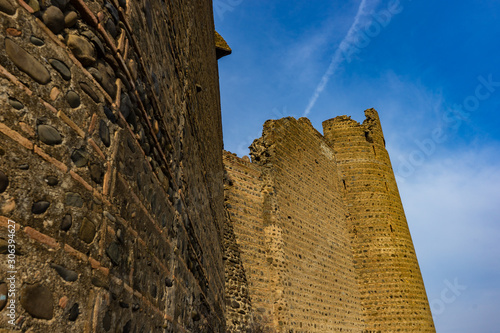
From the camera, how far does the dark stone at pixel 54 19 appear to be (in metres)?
1.49

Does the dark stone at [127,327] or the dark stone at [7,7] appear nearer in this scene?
the dark stone at [7,7]

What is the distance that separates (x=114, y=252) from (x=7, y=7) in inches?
44.7

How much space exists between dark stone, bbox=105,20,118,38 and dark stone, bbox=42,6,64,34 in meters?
0.37

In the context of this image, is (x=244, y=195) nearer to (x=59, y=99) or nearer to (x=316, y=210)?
(x=316, y=210)

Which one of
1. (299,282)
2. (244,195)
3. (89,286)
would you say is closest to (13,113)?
(89,286)

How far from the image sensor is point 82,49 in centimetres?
170

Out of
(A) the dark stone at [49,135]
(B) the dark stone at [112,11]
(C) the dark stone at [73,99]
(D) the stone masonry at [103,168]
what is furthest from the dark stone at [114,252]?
(B) the dark stone at [112,11]

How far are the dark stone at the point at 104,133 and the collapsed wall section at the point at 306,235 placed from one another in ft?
28.2

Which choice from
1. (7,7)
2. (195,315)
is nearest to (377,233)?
(195,315)

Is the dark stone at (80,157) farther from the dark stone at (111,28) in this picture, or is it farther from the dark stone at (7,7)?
the dark stone at (111,28)

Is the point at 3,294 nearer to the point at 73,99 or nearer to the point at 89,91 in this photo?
the point at 73,99

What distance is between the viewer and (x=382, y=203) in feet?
53.0

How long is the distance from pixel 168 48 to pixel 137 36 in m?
0.97

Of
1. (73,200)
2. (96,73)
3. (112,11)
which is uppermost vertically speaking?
(112,11)
